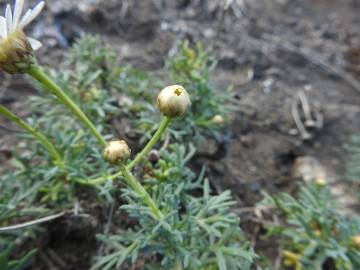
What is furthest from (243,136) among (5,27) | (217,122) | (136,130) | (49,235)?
(5,27)

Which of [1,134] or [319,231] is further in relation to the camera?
[1,134]

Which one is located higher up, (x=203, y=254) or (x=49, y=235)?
(x=49, y=235)

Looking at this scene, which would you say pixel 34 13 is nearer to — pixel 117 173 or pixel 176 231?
pixel 117 173

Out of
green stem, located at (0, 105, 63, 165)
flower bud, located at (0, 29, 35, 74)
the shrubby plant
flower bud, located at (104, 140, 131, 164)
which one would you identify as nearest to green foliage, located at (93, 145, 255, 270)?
the shrubby plant

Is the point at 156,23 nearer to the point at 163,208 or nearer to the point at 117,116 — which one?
the point at 117,116

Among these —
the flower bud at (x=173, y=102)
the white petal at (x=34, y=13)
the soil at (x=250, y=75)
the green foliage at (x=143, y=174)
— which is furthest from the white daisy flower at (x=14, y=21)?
the soil at (x=250, y=75)

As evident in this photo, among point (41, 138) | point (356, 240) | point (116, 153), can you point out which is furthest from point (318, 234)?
point (41, 138)

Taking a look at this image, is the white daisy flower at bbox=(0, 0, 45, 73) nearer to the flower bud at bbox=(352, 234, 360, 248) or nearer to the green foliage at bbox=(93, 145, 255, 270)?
the green foliage at bbox=(93, 145, 255, 270)

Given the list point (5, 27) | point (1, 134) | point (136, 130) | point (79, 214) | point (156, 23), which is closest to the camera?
point (5, 27)
